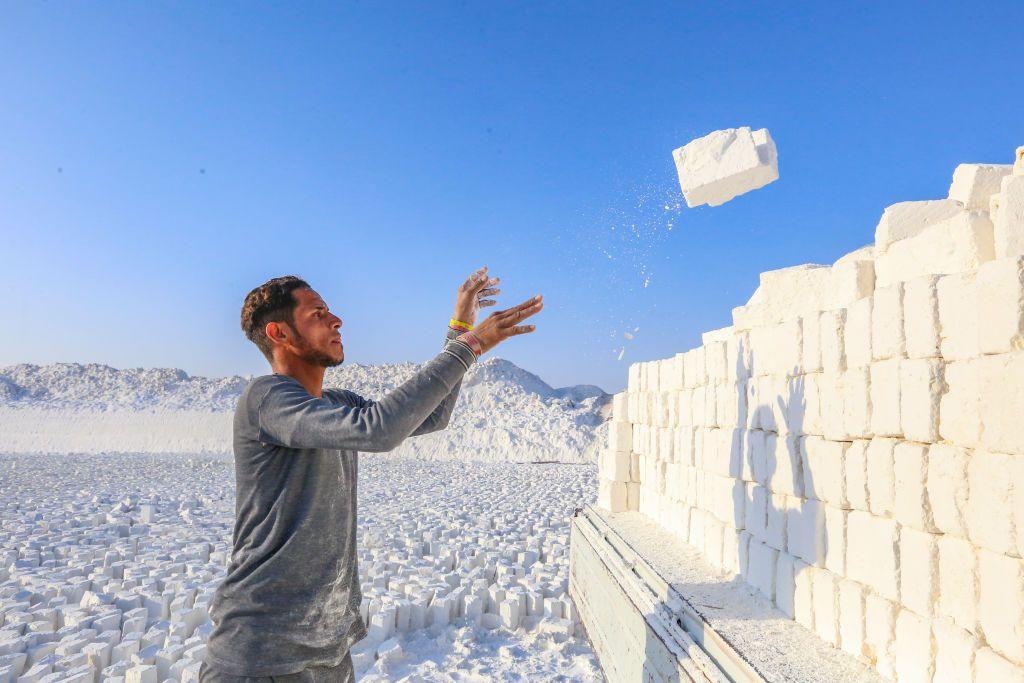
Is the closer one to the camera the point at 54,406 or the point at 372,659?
the point at 372,659

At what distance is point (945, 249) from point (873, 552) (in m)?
1.34

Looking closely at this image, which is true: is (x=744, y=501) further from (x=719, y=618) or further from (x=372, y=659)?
(x=372, y=659)

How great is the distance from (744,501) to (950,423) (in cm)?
186

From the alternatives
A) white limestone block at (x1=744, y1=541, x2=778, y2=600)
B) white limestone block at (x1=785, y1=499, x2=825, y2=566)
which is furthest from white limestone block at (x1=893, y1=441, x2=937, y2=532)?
white limestone block at (x1=744, y1=541, x2=778, y2=600)

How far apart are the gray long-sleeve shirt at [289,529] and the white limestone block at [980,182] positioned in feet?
9.14

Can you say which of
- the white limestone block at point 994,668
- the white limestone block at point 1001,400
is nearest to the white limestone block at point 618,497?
the white limestone block at point 994,668

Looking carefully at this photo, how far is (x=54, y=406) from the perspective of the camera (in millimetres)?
41531

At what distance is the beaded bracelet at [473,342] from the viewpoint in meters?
1.74

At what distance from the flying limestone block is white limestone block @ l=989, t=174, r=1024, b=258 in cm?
250

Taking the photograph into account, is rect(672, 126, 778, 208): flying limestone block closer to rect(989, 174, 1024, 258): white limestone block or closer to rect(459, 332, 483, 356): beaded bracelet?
rect(989, 174, 1024, 258): white limestone block

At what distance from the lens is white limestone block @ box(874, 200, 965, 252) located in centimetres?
313

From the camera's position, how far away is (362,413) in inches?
61.4

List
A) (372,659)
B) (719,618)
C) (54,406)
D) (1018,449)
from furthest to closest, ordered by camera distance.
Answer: (54,406), (372,659), (719,618), (1018,449)

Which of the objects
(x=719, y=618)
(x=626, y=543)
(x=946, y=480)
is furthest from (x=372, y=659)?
(x=946, y=480)
